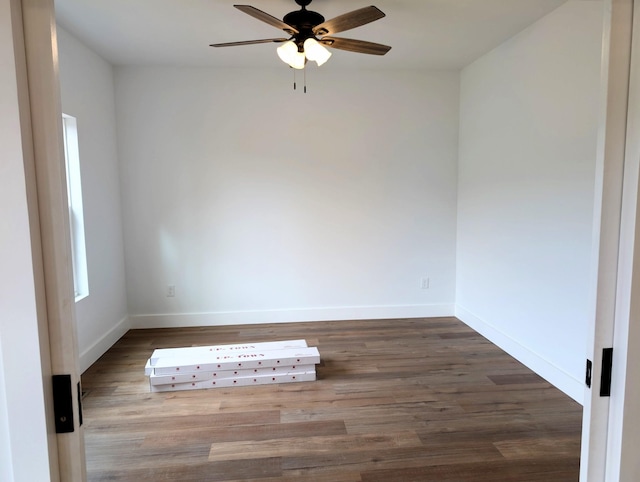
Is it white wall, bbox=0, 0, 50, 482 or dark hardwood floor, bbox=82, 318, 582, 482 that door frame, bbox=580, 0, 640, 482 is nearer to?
white wall, bbox=0, 0, 50, 482

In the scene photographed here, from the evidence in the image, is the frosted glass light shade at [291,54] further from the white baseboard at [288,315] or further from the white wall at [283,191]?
the white baseboard at [288,315]

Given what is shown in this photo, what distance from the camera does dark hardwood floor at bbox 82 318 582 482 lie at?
6.64ft

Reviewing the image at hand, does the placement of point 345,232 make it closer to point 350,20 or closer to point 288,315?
point 288,315

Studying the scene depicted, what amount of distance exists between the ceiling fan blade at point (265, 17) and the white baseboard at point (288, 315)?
2863 mm

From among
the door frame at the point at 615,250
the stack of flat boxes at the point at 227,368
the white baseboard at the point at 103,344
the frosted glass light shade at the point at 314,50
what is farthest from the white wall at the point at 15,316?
the white baseboard at the point at 103,344

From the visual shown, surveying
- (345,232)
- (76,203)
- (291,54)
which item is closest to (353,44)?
(291,54)

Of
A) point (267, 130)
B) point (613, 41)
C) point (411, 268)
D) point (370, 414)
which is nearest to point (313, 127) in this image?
point (267, 130)

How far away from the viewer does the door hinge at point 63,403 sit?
2.42ft

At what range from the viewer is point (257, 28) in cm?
297

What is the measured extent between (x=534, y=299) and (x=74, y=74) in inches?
163

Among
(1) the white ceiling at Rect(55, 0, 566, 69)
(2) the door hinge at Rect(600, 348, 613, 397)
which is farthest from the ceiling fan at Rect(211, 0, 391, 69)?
(2) the door hinge at Rect(600, 348, 613, 397)

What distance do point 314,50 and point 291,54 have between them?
17 centimetres

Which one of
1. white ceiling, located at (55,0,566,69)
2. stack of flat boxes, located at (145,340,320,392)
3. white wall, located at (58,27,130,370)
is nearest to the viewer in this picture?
white ceiling, located at (55,0,566,69)

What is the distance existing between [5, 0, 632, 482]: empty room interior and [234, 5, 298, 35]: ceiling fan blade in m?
0.46
